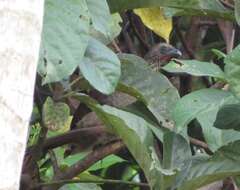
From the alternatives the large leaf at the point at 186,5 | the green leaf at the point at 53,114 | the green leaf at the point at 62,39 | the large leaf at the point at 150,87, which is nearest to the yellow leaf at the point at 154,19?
the large leaf at the point at 186,5

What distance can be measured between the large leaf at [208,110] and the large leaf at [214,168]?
0.23ft

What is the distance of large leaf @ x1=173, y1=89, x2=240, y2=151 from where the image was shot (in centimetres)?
116

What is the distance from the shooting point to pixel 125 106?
1.41m

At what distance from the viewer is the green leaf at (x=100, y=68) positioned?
42.9 inches

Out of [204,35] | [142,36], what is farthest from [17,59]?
[204,35]

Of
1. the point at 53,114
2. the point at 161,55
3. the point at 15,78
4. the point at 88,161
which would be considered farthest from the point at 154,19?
the point at 15,78

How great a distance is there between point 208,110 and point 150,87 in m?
0.15

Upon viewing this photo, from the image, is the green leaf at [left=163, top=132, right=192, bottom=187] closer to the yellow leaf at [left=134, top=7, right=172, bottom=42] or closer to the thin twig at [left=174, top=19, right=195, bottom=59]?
the yellow leaf at [left=134, top=7, right=172, bottom=42]

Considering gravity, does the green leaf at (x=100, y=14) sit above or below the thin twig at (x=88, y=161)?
above

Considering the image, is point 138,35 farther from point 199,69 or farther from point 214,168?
point 214,168

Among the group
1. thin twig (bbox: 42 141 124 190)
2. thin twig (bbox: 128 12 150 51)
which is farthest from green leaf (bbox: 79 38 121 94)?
thin twig (bbox: 128 12 150 51)

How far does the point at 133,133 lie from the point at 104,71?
12cm

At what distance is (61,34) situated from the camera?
3.28 feet

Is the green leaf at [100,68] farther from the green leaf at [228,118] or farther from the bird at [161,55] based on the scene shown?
the bird at [161,55]
